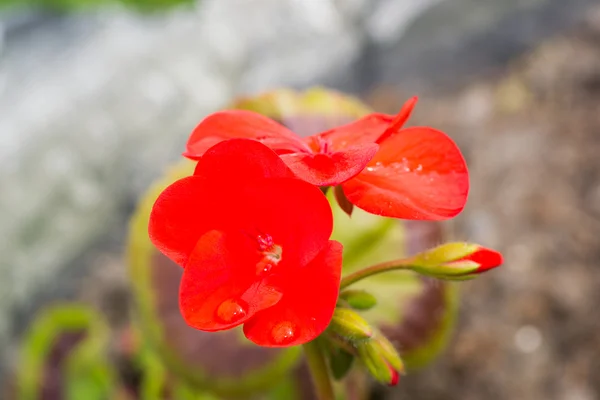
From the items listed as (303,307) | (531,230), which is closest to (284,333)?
(303,307)

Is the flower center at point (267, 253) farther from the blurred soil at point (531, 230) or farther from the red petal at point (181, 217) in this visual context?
the blurred soil at point (531, 230)

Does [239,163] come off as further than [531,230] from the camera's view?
No

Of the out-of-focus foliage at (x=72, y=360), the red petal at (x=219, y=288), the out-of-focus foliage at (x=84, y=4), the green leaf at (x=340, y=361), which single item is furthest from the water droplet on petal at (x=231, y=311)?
the out-of-focus foliage at (x=84, y=4)

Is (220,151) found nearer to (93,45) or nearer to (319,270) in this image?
(319,270)

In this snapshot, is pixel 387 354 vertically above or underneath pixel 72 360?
above

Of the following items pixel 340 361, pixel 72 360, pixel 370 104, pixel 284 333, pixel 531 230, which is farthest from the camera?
pixel 370 104

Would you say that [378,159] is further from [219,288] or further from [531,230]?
[531,230]
